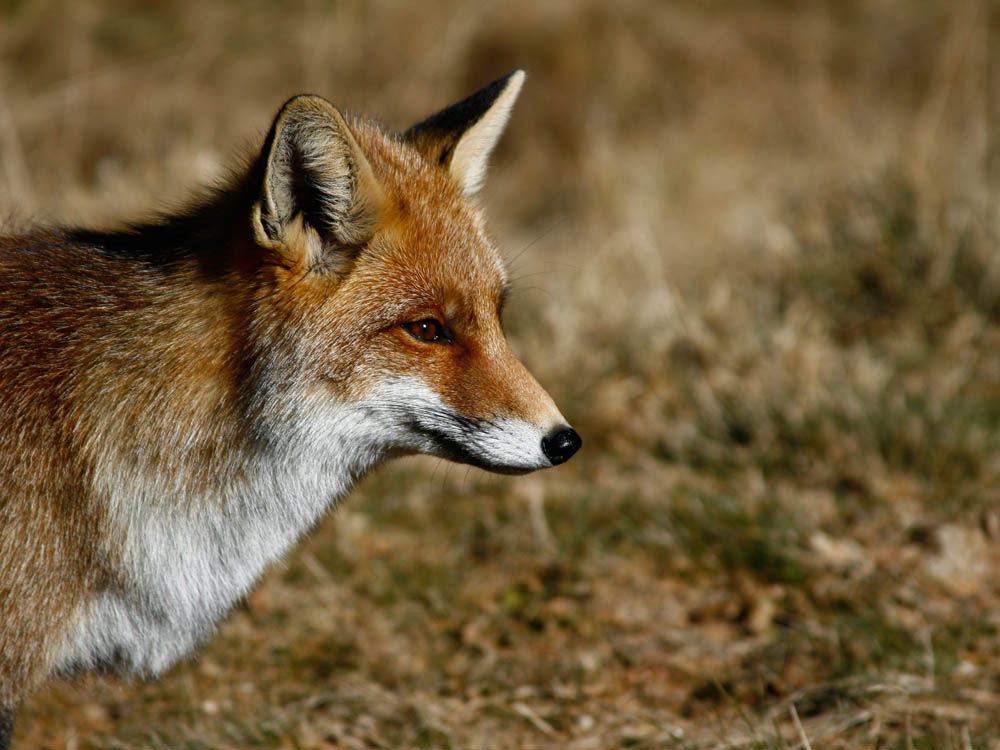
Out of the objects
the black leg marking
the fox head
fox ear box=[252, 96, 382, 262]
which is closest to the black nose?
the fox head

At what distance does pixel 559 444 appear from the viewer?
124 inches

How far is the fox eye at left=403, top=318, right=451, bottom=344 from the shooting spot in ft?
10.6

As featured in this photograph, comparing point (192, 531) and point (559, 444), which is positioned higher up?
point (559, 444)

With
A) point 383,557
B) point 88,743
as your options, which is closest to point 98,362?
point 88,743

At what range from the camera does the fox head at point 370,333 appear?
121 inches

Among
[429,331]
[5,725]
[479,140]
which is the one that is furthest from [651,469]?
[5,725]

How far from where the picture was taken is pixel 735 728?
143 inches

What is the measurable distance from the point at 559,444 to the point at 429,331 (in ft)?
1.80

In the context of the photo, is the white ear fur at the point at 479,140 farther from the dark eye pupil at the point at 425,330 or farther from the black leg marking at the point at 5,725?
the black leg marking at the point at 5,725

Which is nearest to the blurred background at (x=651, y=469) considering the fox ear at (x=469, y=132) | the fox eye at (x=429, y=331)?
the fox ear at (x=469, y=132)

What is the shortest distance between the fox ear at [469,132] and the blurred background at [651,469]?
540 mm

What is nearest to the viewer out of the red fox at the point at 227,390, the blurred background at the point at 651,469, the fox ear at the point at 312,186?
the fox ear at the point at 312,186

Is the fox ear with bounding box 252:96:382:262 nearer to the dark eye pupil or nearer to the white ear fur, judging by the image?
the dark eye pupil

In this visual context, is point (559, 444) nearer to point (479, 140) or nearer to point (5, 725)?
point (479, 140)
